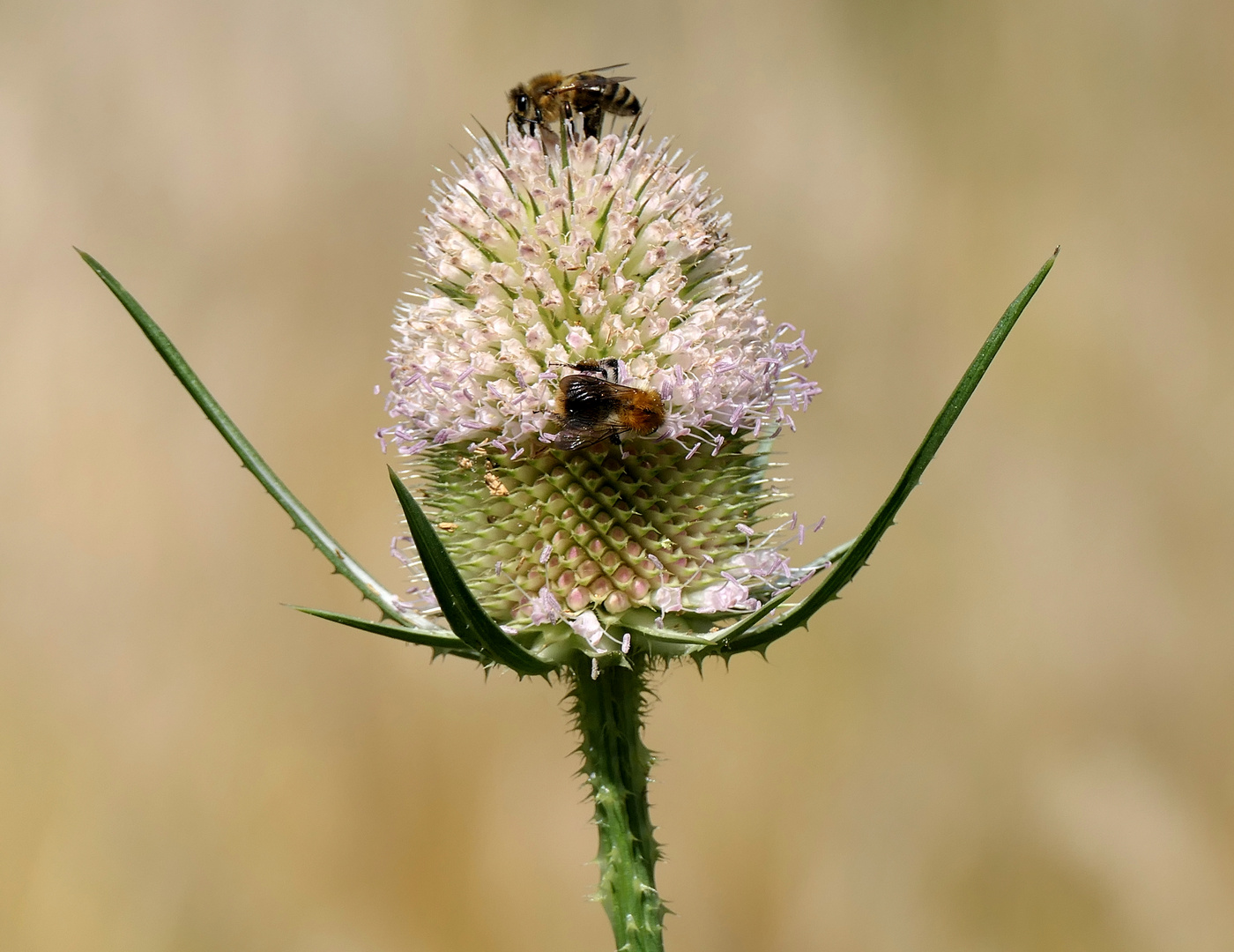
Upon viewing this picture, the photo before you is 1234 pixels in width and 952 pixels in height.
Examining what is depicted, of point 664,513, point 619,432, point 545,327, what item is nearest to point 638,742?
point 664,513

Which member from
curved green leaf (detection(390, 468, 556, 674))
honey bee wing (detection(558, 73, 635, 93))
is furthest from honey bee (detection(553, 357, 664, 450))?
honey bee wing (detection(558, 73, 635, 93))

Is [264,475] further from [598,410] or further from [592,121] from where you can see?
[592,121]

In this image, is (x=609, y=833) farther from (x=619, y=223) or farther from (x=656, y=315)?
(x=619, y=223)

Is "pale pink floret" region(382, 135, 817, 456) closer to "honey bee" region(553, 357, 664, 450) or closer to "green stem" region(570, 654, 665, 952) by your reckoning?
"honey bee" region(553, 357, 664, 450)

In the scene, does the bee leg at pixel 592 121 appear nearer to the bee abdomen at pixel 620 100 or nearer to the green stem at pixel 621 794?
the bee abdomen at pixel 620 100

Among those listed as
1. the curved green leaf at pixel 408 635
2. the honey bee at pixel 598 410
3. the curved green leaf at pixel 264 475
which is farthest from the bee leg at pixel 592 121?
the curved green leaf at pixel 408 635

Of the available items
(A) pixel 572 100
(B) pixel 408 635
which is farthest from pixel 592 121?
(B) pixel 408 635
